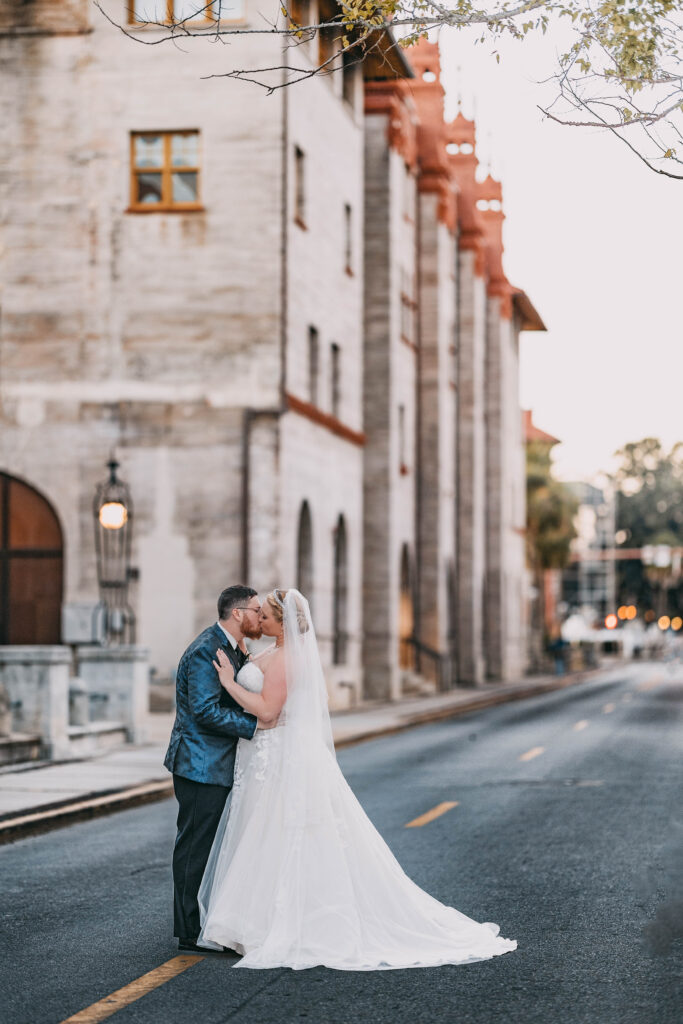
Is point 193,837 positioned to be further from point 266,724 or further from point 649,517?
point 649,517

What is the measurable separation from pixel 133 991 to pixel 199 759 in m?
1.27

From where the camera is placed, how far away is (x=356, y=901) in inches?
320

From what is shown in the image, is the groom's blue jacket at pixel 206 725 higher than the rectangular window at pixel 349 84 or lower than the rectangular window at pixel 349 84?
lower

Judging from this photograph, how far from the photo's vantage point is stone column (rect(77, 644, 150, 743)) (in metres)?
22.1

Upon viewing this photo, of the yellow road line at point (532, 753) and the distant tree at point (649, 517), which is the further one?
the distant tree at point (649, 517)

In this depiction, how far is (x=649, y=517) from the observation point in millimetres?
143125

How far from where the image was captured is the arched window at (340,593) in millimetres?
36656

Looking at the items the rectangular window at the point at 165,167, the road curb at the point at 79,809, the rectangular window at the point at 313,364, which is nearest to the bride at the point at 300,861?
the road curb at the point at 79,809

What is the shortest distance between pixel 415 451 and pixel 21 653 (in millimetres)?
29219

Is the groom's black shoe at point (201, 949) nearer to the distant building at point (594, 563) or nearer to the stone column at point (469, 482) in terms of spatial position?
the stone column at point (469, 482)

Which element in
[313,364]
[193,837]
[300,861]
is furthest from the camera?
[313,364]

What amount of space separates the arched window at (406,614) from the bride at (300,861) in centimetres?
3591

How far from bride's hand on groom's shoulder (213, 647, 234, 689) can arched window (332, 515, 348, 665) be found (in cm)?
2827

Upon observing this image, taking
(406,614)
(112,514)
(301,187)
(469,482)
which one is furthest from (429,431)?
(112,514)
